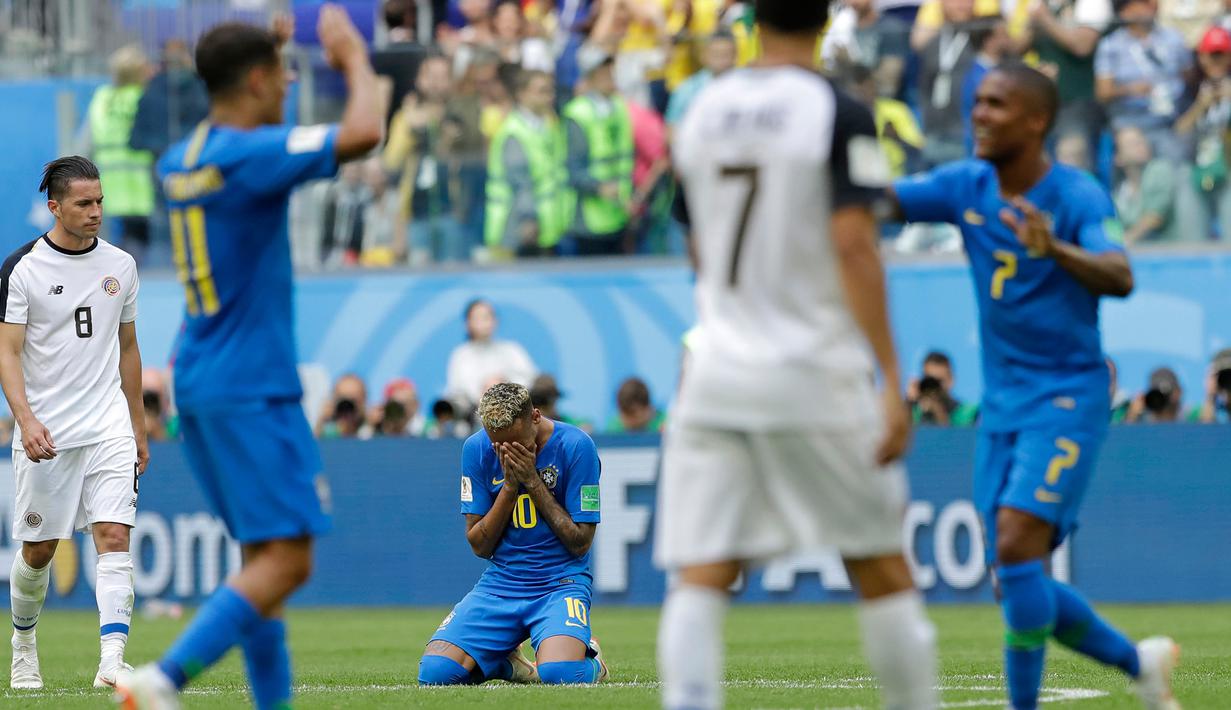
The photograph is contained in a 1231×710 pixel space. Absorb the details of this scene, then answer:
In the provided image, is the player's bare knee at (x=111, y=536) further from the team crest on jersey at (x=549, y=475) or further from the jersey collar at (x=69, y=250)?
the team crest on jersey at (x=549, y=475)

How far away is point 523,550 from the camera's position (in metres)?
9.99

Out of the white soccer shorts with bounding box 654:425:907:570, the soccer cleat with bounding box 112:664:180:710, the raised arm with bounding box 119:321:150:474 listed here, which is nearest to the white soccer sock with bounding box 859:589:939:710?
the white soccer shorts with bounding box 654:425:907:570

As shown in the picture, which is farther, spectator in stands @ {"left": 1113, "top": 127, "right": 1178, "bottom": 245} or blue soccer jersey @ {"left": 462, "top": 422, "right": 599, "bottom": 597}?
spectator in stands @ {"left": 1113, "top": 127, "right": 1178, "bottom": 245}

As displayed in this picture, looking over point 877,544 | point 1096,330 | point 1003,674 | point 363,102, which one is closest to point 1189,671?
point 1003,674

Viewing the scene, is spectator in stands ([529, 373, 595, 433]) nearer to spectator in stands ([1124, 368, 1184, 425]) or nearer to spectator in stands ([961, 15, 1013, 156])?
spectator in stands ([961, 15, 1013, 156])

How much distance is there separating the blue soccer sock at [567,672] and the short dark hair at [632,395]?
7267 millimetres

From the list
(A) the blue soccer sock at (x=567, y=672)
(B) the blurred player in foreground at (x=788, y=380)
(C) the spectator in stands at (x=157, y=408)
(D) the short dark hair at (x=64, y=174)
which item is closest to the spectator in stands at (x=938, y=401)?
(C) the spectator in stands at (x=157, y=408)

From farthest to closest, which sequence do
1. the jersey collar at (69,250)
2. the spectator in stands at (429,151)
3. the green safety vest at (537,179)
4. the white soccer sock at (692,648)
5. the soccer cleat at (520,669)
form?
the spectator in stands at (429,151), the green safety vest at (537,179), the soccer cleat at (520,669), the jersey collar at (69,250), the white soccer sock at (692,648)

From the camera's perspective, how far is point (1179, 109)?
16.9 meters

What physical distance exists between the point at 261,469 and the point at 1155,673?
10.8ft

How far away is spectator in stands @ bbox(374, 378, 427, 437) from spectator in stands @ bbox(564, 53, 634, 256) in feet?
7.60

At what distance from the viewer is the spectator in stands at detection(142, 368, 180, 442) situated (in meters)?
17.8

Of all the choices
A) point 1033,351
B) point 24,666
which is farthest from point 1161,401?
point 24,666

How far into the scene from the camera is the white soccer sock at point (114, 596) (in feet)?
31.1
